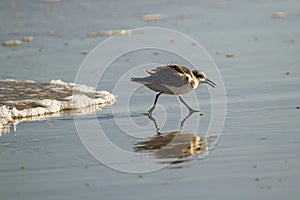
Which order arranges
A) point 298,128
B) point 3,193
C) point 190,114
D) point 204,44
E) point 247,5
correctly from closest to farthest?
1. point 3,193
2. point 298,128
3. point 190,114
4. point 204,44
5. point 247,5

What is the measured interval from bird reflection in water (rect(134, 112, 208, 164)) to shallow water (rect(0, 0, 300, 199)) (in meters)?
0.05

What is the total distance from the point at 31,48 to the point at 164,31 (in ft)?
9.17

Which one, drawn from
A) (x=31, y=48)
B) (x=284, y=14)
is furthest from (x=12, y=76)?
(x=284, y=14)

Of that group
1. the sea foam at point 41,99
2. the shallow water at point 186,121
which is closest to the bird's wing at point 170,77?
the shallow water at point 186,121

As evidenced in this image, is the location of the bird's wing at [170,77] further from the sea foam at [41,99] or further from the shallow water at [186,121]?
the sea foam at [41,99]

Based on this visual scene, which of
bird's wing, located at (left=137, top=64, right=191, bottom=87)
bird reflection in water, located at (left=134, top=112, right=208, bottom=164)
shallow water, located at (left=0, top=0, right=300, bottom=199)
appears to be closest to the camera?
shallow water, located at (left=0, top=0, right=300, bottom=199)

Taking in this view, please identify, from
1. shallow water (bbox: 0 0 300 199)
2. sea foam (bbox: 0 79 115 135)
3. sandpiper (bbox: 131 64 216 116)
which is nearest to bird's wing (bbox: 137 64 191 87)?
sandpiper (bbox: 131 64 216 116)

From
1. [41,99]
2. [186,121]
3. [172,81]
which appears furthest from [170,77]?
[41,99]

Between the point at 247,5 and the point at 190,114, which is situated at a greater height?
the point at 247,5

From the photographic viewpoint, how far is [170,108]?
9.28 metres

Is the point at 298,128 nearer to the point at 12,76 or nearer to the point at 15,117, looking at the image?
the point at 15,117

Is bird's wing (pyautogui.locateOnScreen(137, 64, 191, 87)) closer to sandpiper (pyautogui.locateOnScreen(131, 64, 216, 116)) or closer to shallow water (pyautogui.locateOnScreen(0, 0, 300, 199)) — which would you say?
sandpiper (pyautogui.locateOnScreen(131, 64, 216, 116))

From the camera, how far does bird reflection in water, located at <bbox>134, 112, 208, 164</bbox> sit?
277 inches

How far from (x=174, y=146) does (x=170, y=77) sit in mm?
1726
